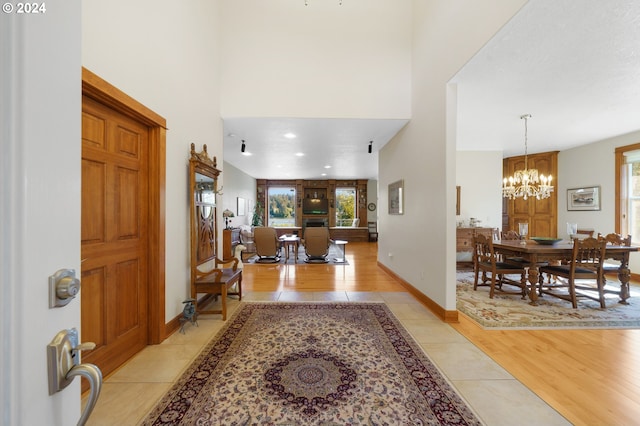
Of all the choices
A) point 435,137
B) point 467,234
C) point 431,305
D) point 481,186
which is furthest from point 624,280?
point 435,137

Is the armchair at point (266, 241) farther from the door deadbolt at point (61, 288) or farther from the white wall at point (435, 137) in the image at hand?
the door deadbolt at point (61, 288)

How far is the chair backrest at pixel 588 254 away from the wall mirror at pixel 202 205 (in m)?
4.83

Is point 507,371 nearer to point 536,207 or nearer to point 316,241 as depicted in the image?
→ point 316,241

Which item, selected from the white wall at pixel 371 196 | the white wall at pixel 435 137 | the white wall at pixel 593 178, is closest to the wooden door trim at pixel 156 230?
the white wall at pixel 435 137

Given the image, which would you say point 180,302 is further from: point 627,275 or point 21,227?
point 627,275

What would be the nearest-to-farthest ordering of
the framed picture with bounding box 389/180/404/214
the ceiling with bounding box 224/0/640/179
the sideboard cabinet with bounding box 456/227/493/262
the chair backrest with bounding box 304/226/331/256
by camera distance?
the ceiling with bounding box 224/0/640/179 < the framed picture with bounding box 389/180/404/214 < the sideboard cabinet with bounding box 456/227/493/262 < the chair backrest with bounding box 304/226/331/256

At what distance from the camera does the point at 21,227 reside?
18.9 inches

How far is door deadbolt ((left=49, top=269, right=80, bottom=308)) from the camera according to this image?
1.79 feet

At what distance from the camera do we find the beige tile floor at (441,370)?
1644mm

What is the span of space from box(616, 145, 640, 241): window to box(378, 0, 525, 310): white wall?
15.1 feet

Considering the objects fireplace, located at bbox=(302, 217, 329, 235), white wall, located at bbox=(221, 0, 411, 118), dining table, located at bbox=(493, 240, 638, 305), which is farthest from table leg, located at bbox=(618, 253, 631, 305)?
fireplace, located at bbox=(302, 217, 329, 235)

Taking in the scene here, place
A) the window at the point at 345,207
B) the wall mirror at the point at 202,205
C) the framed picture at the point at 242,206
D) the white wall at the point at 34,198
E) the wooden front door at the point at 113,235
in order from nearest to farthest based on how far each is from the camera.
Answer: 1. the white wall at the point at 34,198
2. the wooden front door at the point at 113,235
3. the wall mirror at the point at 202,205
4. the framed picture at the point at 242,206
5. the window at the point at 345,207

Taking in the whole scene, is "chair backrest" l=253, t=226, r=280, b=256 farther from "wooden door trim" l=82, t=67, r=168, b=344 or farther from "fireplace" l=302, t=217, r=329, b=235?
"fireplace" l=302, t=217, r=329, b=235

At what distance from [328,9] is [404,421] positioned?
4.99 m
